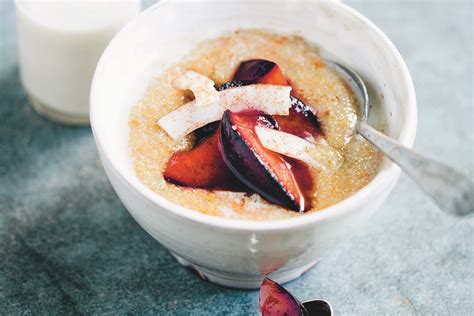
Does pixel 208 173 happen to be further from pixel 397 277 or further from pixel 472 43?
pixel 472 43

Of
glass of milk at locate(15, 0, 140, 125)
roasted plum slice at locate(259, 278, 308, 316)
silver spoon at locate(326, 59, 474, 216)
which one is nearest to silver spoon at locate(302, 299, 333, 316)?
roasted plum slice at locate(259, 278, 308, 316)

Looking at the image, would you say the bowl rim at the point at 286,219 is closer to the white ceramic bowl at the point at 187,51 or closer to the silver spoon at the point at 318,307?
the white ceramic bowl at the point at 187,51

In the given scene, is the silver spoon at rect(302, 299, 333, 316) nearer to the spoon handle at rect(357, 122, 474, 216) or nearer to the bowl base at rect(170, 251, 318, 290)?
the bowl base at rect(170, 251, 318, 290)

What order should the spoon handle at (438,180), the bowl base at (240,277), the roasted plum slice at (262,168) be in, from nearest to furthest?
the spoon handle at (438,180), the roasted plum slice at (262,168), the bowl base at (240,277)

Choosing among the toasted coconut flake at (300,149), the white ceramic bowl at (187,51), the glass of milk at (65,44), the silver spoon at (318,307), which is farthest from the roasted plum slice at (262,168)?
the glass of milk at (65,44)

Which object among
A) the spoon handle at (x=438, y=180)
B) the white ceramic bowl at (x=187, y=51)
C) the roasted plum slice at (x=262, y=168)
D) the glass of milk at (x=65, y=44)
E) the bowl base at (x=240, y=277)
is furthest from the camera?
the glass of milk at (x=65, y=44)

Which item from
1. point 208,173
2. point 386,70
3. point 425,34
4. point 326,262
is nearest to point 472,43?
point 425,34
